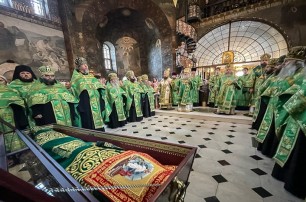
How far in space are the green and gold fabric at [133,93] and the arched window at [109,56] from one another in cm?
1015

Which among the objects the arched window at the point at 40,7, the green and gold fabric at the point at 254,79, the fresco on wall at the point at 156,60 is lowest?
the green and gold fabric at the point at 254,79

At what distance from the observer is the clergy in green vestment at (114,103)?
6.12m

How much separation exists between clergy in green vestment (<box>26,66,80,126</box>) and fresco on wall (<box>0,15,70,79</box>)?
6.72 meters

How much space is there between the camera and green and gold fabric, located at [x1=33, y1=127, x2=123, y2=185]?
4.21ft

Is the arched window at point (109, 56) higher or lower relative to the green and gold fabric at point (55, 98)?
higher

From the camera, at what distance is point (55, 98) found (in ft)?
11.8

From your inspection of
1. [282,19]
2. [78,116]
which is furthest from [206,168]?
[282,19]

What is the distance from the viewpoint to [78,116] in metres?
4.34

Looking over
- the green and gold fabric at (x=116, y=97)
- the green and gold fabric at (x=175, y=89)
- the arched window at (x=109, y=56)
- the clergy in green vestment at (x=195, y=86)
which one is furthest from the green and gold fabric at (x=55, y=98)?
the arched window at (x=109, y=56)

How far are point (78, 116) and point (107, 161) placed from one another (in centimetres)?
355

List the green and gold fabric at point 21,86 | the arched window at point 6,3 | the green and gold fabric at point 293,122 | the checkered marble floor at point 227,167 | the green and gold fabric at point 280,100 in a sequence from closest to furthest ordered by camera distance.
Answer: the green and gold fabric at point 293,122 → the checkered marble floor at point 227,167 → the green and gold fabric at point 280,100 → the green and gold fabric at point 21,86 → the arched window at point 6,3

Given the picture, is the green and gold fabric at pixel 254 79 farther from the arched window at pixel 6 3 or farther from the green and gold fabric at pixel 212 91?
the arched window at pixel 6 3

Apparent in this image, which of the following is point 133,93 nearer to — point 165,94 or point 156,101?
point 165,94

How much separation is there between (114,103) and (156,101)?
4698mm
